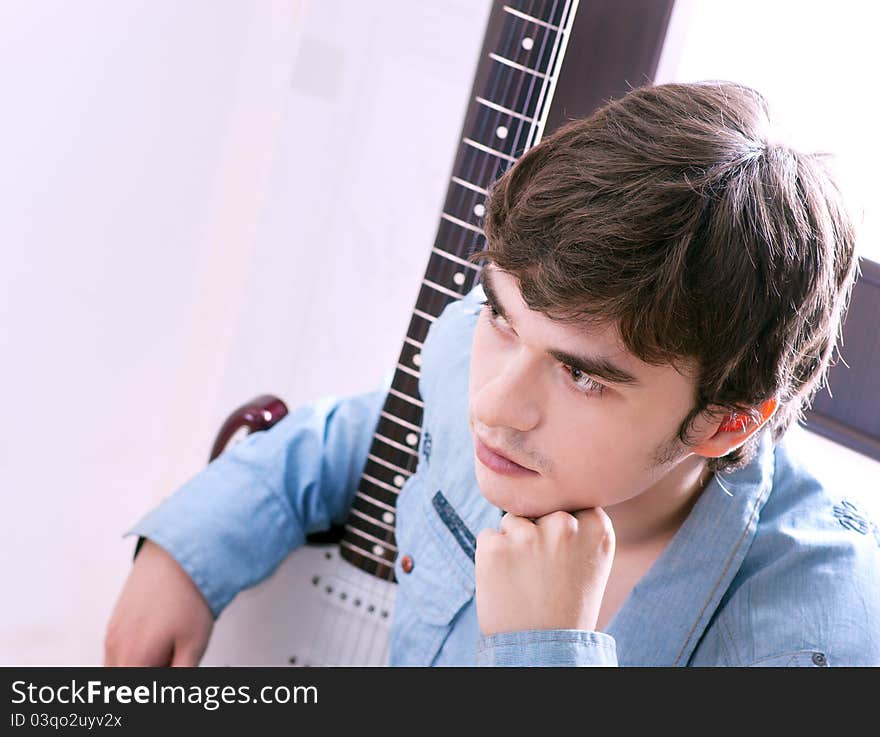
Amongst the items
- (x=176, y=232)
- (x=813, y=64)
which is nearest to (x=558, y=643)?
(x=813, y=64)

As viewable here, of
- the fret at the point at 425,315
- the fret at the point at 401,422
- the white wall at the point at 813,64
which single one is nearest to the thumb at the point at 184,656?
the fret at the point at 401,422

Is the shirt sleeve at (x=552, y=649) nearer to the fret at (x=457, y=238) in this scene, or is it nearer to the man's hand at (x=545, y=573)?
the man's hand at (x=545, y=573)

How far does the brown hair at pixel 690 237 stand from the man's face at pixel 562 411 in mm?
16

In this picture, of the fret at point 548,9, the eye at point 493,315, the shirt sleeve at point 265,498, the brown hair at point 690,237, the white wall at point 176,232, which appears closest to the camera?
the brown hair at point 690,237

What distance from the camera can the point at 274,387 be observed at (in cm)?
162

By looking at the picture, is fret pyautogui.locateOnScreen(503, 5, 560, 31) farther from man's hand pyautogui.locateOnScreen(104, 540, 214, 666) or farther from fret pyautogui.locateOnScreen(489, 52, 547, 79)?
man's hand pyautogui.locateOnScreen(104, 540, 214, 666)

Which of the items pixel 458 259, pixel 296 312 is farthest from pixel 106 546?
pixel 458 259

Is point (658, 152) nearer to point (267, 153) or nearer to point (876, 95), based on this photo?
point (876, 95)

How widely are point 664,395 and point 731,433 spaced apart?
0.10m

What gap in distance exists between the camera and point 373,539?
3.86ft

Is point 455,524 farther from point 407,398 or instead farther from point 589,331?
point 589,331

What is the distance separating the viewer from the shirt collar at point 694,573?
89 cm

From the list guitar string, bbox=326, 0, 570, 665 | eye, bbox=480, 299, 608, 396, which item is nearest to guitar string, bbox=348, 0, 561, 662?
guitar string, bbox=326, 0, 570, 665
